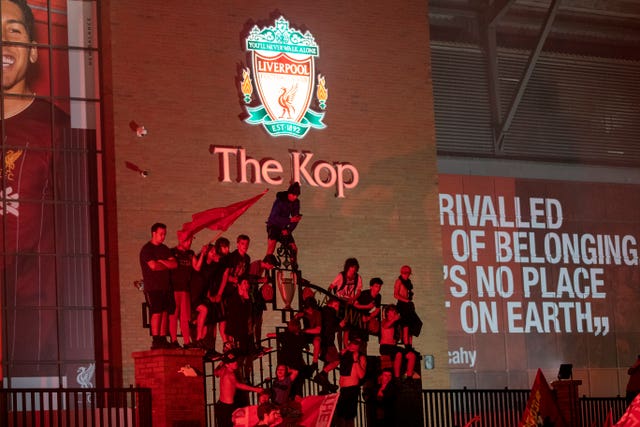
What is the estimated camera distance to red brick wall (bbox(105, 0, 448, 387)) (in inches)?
1081

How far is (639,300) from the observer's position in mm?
37125

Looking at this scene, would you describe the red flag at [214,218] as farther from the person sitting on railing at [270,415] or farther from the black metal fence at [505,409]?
the black metal fence at [505,409]

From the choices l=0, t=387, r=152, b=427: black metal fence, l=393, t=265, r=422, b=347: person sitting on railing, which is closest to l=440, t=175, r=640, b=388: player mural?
l=393, t=265, r=422, b=347: person sitting on railing

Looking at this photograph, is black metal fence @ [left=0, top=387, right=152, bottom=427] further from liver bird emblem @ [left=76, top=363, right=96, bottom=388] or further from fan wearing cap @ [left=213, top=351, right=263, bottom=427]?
liver bird emblem @ [left=76, top=363, right=96, bottom=388]

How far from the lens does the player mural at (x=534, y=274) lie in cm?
3462

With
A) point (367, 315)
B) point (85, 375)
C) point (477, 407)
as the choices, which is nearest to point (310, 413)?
point (367, 315)

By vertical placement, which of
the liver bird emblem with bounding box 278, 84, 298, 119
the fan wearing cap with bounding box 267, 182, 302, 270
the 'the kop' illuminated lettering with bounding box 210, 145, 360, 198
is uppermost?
the liver bird emblem with bounding box 278, 84, 298, 119

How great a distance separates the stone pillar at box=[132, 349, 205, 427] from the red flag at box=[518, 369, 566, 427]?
615 cm

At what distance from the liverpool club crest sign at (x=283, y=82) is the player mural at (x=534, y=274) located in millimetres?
6672

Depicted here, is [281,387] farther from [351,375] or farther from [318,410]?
[351,375]

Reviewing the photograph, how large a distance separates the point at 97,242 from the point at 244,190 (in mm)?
3320

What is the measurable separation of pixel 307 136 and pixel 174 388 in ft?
34.1

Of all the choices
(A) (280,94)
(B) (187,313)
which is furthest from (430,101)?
(B) (187,313)

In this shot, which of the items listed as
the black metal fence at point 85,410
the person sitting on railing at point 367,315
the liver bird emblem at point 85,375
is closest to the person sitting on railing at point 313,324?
the person sitting on railing at point 367,315
